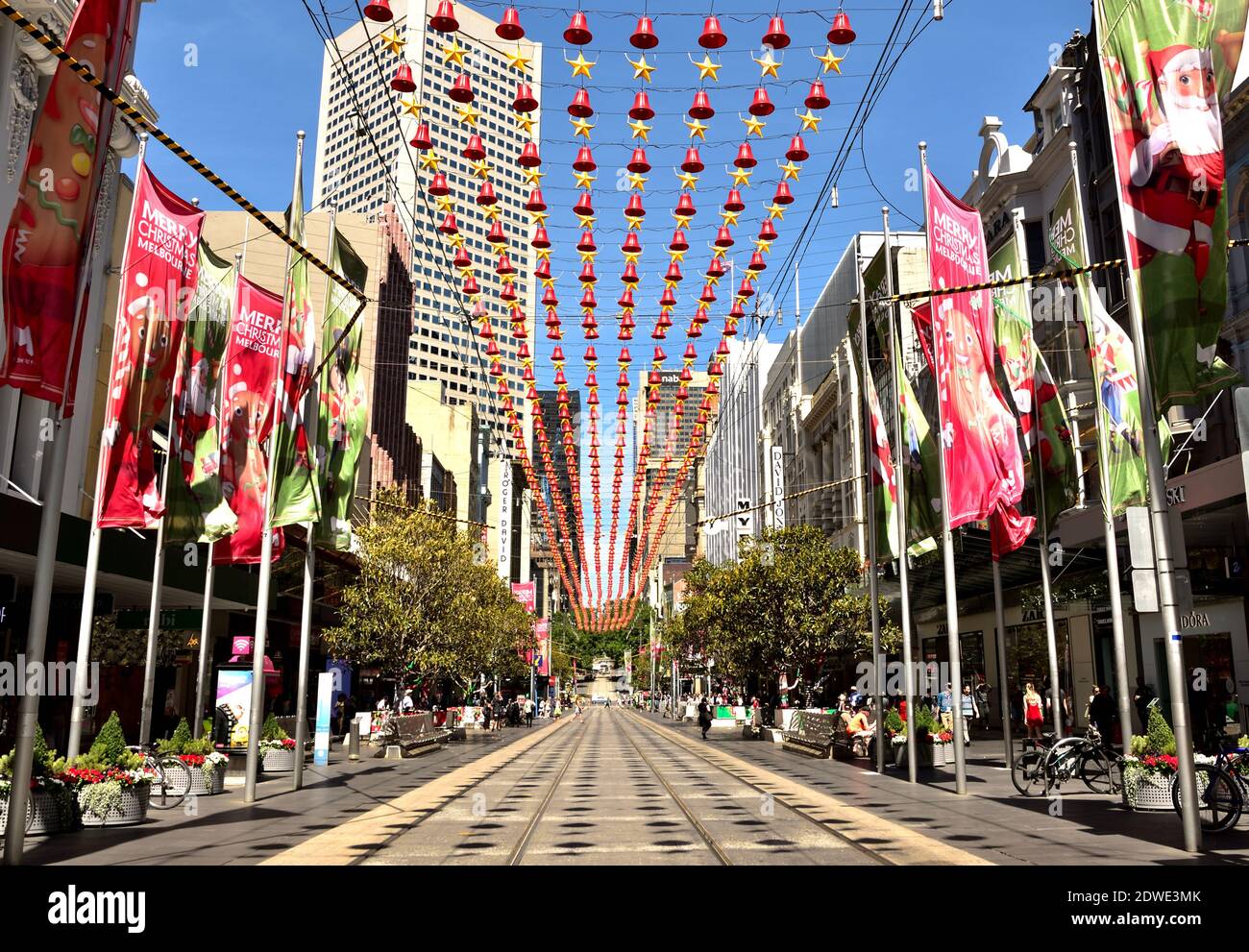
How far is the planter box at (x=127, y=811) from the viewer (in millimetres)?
15211

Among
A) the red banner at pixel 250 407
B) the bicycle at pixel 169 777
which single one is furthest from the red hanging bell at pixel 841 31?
the bicycle at pixel 169 777

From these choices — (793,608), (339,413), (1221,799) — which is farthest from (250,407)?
(793,608)

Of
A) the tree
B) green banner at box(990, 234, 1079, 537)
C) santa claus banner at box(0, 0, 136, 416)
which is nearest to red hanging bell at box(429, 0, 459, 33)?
santa claus banner at box(0, 0, 136, 416)

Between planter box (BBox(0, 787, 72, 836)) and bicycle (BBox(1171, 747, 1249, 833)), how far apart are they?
1532cm

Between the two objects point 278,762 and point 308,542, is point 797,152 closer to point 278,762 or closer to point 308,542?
point 308,542

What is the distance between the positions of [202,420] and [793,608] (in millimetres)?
27405

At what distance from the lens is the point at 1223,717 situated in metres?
28.4

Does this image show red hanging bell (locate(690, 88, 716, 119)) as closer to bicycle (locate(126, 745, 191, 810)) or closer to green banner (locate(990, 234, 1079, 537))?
green banner (locate(990, 234, 1079, 537))

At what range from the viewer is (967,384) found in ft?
65.0

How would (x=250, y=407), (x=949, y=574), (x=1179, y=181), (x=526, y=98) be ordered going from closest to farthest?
(x=1179, y=181)
(x=526, y=98)
(x=949, y=574)
(x=250, y=407)

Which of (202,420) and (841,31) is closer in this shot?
(841,31)

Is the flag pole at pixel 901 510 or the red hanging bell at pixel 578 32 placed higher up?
the red hanging bell at pixel 578 32

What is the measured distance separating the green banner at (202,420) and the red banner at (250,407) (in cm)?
35

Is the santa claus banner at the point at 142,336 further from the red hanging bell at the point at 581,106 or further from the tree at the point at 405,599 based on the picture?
the tree at the point at 405,599
